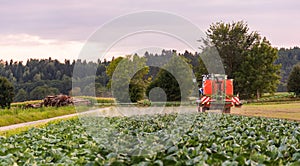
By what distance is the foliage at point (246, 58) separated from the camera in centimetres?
4641

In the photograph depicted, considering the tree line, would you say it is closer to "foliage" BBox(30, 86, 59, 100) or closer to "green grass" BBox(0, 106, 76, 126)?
"foliage" BBox(30, 86, 59, 100)

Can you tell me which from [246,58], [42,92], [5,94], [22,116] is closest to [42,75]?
[42,92]

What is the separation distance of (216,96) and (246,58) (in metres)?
24.3

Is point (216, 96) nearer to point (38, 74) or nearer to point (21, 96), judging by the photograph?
point (21, 96)

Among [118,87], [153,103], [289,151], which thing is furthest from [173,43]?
[153,103]

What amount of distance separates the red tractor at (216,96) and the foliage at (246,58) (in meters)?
22.2

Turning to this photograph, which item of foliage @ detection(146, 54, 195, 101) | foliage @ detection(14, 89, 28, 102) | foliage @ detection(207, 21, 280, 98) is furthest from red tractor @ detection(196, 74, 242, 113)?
foliage @ detection(14, 89, 28, 102)

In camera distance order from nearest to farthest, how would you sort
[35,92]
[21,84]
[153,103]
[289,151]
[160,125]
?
1. [289,151]
2. [160,125]
3. [153,103]
4. [35,92]
5. [21,84]

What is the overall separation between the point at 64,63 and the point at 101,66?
231 ft

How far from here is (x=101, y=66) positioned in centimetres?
1480

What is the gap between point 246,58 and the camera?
1853 inches

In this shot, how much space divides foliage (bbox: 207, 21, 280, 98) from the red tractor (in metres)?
22.2

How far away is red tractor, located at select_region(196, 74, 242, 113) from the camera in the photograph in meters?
23.8

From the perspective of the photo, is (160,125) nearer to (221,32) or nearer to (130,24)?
(130,24)
